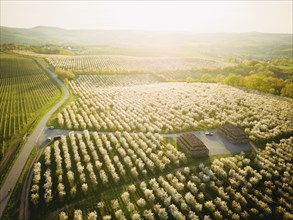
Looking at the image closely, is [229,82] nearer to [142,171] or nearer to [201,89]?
[201,89]

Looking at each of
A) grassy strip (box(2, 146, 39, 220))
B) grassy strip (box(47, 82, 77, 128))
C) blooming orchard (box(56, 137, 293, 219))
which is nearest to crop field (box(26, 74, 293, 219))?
blooming orchard (box(56, 137, 293, 219))

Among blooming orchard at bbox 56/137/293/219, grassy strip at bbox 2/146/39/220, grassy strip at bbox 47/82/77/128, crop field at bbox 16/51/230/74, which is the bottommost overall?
blooming orchard at bbox 56/137/293/219

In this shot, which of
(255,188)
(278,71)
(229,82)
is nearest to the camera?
(255,188)

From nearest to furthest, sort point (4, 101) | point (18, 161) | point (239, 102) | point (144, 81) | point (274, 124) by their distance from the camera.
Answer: point (18, 161)
point (274, 124)
point (4, 101)
point (239, 102)
point (144, 81)

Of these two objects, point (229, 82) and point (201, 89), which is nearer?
point (201, 89)

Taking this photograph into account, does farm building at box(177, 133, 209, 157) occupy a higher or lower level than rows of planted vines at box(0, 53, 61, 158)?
lower

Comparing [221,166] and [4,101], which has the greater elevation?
[4,101]

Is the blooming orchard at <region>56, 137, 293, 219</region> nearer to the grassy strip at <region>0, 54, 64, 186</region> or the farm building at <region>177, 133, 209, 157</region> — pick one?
the farm building at <region>177, 133, 209, 157</region>

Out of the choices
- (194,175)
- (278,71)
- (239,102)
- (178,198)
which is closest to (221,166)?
(194,175)
